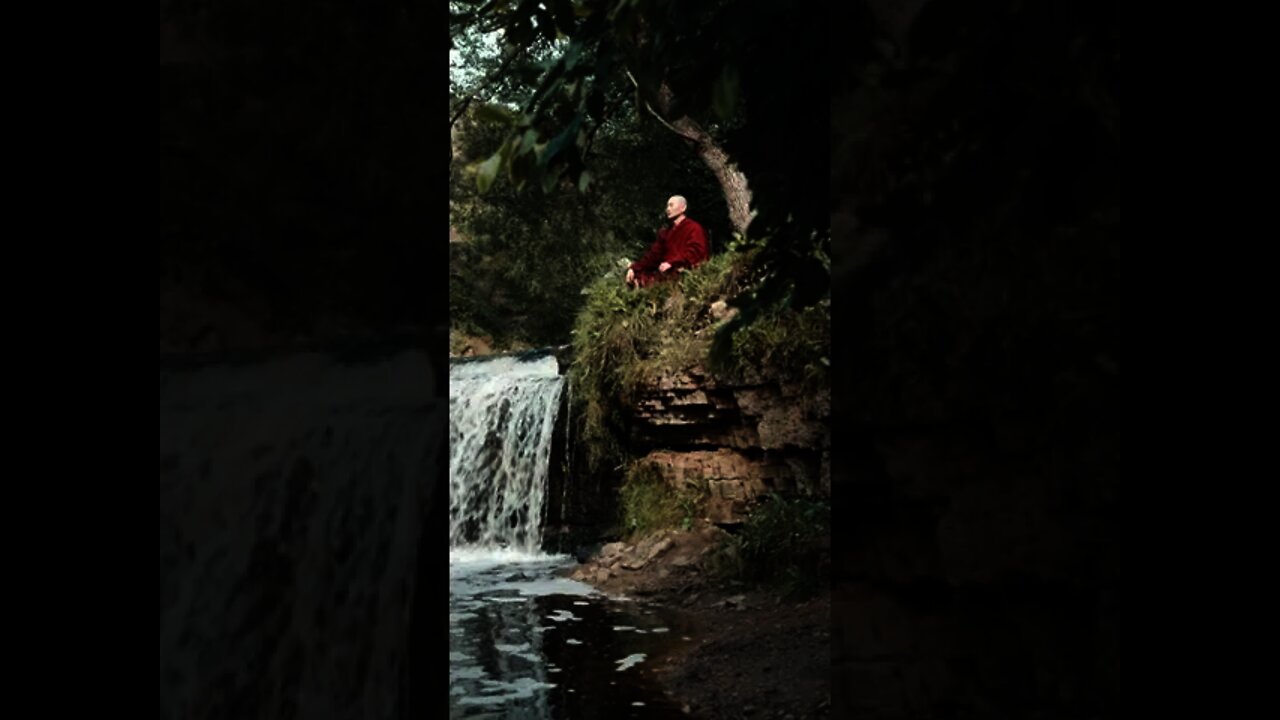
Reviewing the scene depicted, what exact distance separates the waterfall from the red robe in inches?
57.6

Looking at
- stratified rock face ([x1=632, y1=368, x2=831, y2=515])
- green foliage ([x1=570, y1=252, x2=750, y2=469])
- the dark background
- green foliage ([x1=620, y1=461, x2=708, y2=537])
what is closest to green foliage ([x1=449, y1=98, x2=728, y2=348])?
green foliage ([x1=570, y1=252, x2=750, y2=469])

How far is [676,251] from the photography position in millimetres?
9664

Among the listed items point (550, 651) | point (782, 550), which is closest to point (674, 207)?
point (782, 550)

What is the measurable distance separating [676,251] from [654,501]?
2.30m

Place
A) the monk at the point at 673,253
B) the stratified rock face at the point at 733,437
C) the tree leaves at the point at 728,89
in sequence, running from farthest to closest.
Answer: the monk at the point at 673,253 < the stratified rock face at the point at 733,437 < the tree leaves at the point at 728,89

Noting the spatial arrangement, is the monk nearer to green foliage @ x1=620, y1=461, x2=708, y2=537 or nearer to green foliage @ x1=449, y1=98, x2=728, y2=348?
green foliage @ x1=620, y1=461, x2=708, y2=537

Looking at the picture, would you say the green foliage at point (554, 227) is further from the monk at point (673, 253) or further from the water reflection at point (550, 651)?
the water reflection at point (550, 651)

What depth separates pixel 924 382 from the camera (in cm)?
86

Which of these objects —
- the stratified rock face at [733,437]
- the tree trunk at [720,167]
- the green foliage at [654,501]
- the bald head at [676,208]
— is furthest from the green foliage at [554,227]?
the stratified rock face at [733,437]

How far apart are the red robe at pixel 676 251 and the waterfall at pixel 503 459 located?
1.46 metres

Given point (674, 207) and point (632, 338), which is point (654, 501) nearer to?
point (632, 338)

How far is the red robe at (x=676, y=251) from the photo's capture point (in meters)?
9.63
